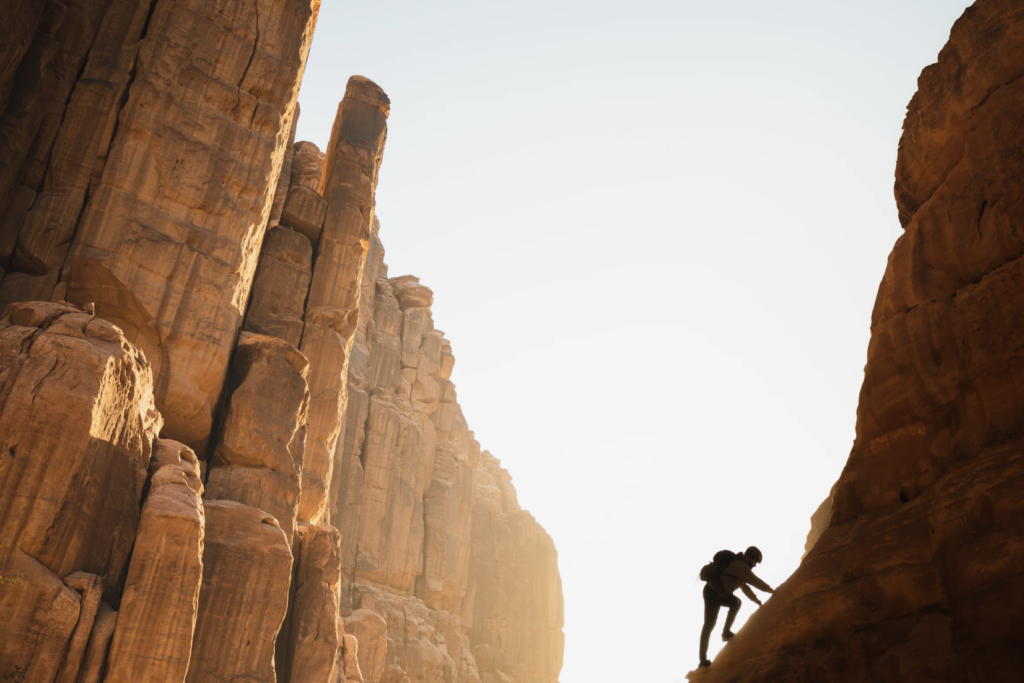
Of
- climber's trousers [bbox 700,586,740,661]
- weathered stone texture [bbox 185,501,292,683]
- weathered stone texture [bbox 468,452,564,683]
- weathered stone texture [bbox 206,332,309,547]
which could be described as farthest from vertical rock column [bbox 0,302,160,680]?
weathered stone texture [bbox 468,452,564,683]

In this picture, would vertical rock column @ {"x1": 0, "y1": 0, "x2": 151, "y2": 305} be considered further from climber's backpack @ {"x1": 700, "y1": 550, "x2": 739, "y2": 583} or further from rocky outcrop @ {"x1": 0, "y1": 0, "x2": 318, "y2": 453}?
climber's backpack @ {"x1": 700, "y1": 550, "x2": 739, "y2": 583}

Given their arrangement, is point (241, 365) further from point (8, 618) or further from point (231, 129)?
point (8, 618)

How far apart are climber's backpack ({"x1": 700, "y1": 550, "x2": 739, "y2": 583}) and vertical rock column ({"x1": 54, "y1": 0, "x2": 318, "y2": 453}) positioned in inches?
772

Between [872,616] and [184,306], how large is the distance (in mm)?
22794

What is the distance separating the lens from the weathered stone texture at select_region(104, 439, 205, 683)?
60.6 feet

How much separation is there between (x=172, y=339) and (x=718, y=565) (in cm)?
2013

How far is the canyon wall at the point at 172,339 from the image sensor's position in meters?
18.1

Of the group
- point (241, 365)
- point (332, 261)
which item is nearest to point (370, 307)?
point (332, 261)

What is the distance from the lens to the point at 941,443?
26.7 feet

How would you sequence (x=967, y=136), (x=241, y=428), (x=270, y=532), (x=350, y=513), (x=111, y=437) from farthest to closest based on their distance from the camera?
1. (x=350, y=513)
2. (x=241, y=428)
3. (x=270, y=532)
4. (x=111, y=437)
5. (x=967, y=136)

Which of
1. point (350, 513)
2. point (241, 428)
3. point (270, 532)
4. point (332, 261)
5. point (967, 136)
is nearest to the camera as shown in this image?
point (967, 136)

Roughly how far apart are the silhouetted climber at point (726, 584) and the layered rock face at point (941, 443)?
593mm

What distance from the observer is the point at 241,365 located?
27828 millimetres

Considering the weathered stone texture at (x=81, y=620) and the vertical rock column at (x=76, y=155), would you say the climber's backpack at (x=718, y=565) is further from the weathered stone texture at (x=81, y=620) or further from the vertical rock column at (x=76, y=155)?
the vertical rock column at (x=76, y=155)
